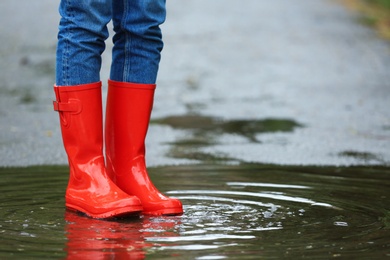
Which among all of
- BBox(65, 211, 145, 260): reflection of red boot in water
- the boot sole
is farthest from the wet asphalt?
BBox(65, 211, 145, 260): reflection of red boot in water

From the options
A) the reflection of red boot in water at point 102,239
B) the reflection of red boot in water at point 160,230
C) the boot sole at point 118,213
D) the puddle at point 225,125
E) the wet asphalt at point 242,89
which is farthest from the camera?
the puddle at point 225,125

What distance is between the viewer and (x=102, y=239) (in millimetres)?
2535

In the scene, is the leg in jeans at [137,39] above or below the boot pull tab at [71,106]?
above

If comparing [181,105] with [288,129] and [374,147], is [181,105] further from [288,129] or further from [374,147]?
[374,147]

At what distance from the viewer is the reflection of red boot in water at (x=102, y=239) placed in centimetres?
235

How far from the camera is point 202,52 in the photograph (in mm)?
→ 9445

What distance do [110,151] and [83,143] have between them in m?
0.20

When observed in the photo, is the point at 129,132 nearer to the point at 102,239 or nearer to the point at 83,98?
the point at 83,98

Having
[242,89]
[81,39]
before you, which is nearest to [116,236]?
[81,39]

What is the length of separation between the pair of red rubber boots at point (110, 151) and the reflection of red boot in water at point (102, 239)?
7cm

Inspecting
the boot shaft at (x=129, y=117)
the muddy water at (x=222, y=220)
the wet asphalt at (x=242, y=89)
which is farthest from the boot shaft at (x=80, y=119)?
the wet asphalt at (x=242, y=89)

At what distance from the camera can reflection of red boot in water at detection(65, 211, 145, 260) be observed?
235 cm

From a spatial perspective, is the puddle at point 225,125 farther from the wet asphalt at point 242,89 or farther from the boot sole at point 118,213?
the boot sole at point 118,213

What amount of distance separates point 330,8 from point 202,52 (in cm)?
479
